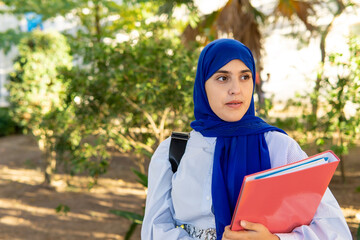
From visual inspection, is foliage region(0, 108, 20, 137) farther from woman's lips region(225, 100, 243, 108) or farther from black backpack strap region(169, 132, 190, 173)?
woman's lips region(225, 100, 243, 108)

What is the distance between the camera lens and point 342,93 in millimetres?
4383

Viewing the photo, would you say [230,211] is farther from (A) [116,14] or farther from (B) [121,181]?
(A) [116,14]

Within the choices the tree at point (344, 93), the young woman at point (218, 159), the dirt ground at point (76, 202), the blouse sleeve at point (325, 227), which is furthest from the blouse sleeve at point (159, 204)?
the dirt ground at point (76, 202)

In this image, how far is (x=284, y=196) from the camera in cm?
115

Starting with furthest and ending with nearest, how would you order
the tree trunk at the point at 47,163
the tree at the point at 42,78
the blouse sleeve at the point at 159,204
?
the tree trunk at the point at 47,163, the tree at the point at 42,78, the blouse sleeve at the point at 159,204

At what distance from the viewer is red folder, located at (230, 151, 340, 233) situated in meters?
1.08

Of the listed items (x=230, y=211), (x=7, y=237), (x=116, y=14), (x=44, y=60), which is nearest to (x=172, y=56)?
(x=230, y=211)

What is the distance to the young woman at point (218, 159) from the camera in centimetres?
135

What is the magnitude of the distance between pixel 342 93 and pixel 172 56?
2.16 m

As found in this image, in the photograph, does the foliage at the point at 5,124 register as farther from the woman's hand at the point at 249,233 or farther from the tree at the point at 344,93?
the woman's hand at the point at 249,233

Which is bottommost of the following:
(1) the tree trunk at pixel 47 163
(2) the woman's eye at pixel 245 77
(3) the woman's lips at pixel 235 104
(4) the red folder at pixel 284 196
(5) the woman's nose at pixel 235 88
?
(1) the tree trunk at pixel 47 163

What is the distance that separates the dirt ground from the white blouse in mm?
3360

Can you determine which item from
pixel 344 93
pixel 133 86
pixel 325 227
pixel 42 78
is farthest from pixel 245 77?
pixel 42 78

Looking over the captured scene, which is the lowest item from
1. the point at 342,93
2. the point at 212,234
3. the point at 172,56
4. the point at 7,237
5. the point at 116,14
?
the point at 7,237
